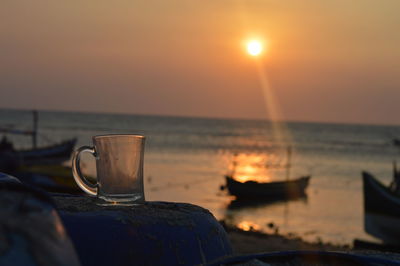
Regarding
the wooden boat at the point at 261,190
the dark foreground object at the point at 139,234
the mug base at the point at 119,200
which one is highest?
the mug base at the point at 119,200

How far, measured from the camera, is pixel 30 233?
104 centimetres

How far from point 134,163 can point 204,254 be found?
443mm

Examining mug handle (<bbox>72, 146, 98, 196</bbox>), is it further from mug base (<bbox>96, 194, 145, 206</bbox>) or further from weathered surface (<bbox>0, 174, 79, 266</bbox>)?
weathered surface (<bbox>0, 174, 79, 266</bbox>)

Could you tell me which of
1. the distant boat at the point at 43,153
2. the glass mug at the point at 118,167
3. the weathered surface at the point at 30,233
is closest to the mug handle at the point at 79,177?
the glass mug at the point at 118,167

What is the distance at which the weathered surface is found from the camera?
1.03m

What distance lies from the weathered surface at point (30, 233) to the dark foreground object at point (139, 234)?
1.01m

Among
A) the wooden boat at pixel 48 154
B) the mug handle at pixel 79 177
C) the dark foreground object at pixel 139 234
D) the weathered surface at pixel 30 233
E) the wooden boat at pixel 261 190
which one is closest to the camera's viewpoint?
the weathered surface at pixel 30 233

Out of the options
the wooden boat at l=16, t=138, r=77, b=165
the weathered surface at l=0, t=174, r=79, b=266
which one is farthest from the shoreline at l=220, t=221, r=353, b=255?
the wooden boat at l=16, t=138, r=77, b=165

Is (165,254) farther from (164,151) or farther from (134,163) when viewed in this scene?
(164,151)

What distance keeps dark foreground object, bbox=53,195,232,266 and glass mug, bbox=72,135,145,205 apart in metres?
0.05

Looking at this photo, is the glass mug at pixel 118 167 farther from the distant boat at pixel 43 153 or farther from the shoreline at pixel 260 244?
the distant boat at pixel 43 153

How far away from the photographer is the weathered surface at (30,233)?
1.03 meters

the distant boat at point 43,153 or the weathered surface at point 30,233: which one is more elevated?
the weathered surface at point 30,233

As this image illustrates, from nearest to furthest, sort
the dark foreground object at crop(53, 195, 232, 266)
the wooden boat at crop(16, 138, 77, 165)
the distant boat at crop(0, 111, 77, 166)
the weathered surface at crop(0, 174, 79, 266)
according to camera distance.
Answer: the weathered surface at crop(0, 174, 79, 266), the dark foreground object at crop(53, 195, 232, 266), the distant boat at crop(0, 111, 77, 166), the wooden boat at crop(16, 138, 77, 165)
